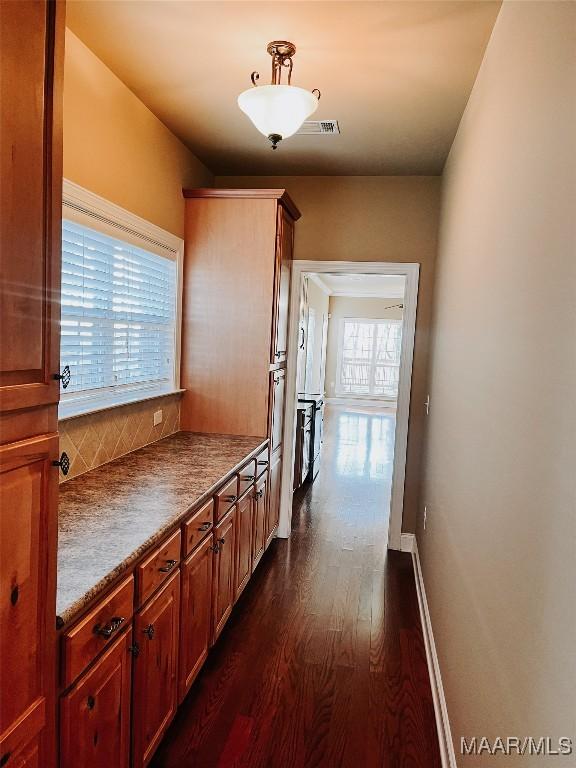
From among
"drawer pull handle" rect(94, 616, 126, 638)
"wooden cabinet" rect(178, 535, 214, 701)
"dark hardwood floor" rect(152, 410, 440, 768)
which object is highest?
"drawer pull handle" rect(94, 616, 126, 638)

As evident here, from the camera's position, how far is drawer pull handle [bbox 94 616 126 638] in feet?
4.82

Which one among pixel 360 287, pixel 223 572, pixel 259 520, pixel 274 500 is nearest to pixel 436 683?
pixel 223 572

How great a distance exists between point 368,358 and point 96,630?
11.5 metres

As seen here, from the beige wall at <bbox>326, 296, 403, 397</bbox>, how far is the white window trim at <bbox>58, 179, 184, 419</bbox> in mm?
9214

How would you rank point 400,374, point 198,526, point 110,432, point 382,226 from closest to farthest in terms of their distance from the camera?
point 198,526 → point 110,432 → point 382,226 → point 400,374

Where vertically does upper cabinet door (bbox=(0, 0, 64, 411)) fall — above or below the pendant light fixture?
below

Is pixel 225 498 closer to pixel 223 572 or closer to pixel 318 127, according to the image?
pixel 223 572

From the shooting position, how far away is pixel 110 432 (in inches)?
108

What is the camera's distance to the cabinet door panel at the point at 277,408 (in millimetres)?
3734

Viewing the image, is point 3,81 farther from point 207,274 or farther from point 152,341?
point 207,274

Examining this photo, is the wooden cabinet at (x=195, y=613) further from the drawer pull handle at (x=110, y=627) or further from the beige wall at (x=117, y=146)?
the beige wall at (x=117, y=146)

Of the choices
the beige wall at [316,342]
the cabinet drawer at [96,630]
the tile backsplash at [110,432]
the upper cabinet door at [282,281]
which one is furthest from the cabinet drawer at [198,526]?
the beige wall at [316,342]

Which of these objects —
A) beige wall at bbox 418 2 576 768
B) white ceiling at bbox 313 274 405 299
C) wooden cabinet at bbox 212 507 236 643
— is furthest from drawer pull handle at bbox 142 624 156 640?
white ceiling at bbox 313 274 405 299

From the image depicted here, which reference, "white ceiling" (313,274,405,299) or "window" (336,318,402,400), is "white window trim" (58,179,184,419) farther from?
"window" (336,318,402,400)
